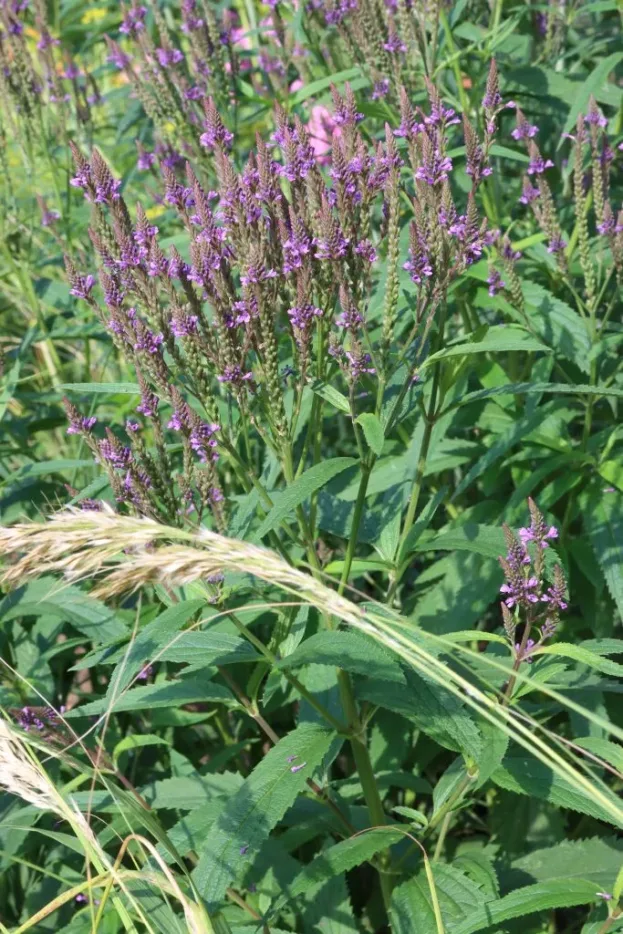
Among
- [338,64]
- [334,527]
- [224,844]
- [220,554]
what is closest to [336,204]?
[334,527]

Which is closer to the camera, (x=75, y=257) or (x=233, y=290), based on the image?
(x=233, y=290)

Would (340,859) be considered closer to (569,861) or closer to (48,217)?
(569,861)

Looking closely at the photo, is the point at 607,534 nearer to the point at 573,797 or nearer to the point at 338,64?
the point at 573,797

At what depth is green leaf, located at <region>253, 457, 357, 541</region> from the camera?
7.79ft

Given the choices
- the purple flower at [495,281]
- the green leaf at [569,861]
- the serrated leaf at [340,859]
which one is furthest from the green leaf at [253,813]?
the purple flower at [495,281]

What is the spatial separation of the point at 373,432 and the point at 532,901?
3.70ft

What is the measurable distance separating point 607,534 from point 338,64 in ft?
9.36

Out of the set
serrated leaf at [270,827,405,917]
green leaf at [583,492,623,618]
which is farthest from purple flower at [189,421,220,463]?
green leaf at [583,492,623,618]

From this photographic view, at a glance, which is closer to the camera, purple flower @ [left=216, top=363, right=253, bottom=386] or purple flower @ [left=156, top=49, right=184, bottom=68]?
purple flower @ [left=216, top=363, right=253, bottom=386]

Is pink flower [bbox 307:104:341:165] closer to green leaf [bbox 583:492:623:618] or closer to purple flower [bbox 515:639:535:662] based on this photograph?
green leaf [bbox 583:492:623:618]

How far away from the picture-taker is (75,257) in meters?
4.71

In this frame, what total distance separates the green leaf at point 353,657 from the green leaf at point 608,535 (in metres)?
1.04

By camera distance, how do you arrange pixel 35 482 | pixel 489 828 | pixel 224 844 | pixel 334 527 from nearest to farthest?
pixel 224 844
pixel 334 527
pixel 489 828
pixel 35 482

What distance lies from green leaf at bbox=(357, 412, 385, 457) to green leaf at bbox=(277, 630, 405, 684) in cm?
46
